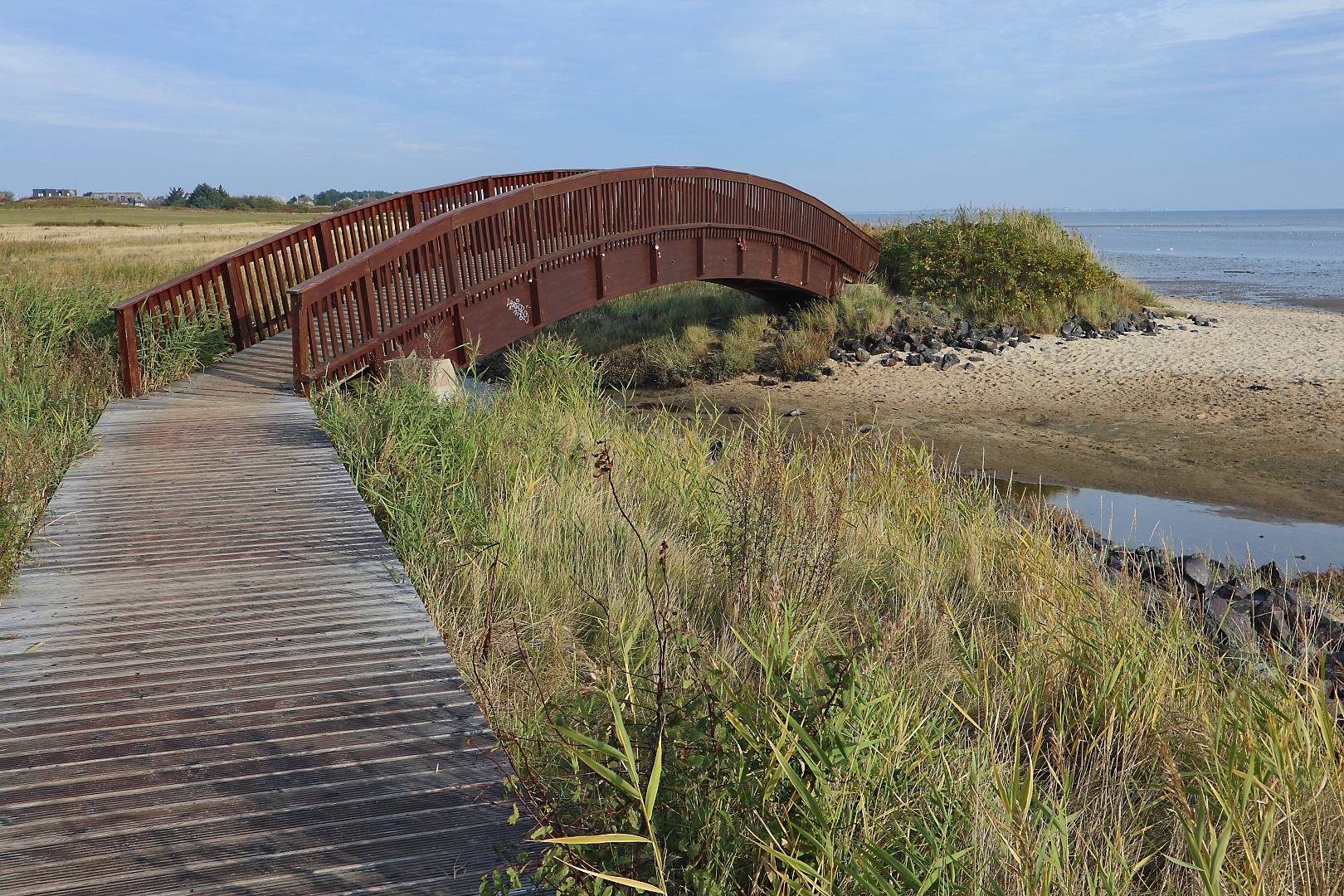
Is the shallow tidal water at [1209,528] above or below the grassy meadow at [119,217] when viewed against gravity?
below

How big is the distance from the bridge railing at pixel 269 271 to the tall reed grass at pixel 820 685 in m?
2.63

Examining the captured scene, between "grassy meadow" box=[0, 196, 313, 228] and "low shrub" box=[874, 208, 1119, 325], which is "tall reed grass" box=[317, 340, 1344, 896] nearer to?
"low shrub" box=[874, 208, 1119, 325]

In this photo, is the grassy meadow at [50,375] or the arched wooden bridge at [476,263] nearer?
the grassy meadow at [50,375]

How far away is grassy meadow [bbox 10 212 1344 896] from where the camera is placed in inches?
85.3

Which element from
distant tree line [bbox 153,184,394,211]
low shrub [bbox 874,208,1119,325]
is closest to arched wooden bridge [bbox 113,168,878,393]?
low shrub [bbox 874,208,1119,325]

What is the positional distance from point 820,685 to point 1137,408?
11.5 m

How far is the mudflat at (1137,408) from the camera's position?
10.1m

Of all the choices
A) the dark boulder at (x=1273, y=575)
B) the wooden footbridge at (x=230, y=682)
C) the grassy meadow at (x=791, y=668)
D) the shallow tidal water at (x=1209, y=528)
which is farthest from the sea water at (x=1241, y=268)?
the wooden footbridge at (x=230, y=682)

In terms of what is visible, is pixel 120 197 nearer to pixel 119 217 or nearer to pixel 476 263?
pixel 119 217

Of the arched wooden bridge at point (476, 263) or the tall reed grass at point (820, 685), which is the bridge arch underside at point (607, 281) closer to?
the arched wooden bridge at point (476, 263)

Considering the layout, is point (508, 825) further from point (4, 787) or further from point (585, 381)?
point (585, 381)

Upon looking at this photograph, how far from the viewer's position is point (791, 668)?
258cm

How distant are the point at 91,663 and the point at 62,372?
6097 millimetres

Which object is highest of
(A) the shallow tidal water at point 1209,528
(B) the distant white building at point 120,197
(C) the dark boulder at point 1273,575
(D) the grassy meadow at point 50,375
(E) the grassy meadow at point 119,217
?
(B) the distant white building at point 120,197
